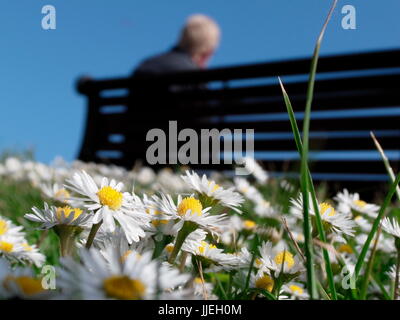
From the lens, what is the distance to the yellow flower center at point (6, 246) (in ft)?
1.90

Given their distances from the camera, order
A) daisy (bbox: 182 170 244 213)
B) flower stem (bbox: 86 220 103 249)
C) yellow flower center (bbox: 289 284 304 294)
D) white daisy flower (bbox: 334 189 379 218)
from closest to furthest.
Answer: flower stem (bbox: 86 220 103 249) < daisy (bbox: 182 170 244 213) < yellow flower center (bbox: 289 284 304 294) < white daisy flower (bbox: 334 189 379 218)

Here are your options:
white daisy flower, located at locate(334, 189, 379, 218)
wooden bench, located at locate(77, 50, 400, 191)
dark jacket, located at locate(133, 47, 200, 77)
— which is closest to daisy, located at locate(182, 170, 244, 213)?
white daisy flower, located at locate(334, 189, 379, 218)

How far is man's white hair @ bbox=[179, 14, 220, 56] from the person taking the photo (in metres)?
4.00

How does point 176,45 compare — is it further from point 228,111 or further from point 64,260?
point 64,260

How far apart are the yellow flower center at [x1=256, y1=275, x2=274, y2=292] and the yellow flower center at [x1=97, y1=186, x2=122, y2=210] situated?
19 centimetres

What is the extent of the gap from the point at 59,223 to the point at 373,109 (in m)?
2.98

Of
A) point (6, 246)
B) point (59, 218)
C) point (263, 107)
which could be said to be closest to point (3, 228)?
point (6, 246)

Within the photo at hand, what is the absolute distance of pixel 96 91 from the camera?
14.1 ft

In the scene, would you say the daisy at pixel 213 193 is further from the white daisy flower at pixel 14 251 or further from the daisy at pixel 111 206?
the white daisy flower at pixel 14 251

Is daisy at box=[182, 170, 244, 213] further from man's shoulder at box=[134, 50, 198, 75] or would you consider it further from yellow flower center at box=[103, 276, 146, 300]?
man's shoulder at box=[134, 50, 198, 75]

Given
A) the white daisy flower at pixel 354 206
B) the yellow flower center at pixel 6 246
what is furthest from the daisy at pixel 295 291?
the yellow flower center at pixel 6 246

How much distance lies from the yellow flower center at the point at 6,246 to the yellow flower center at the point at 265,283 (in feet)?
0.92
